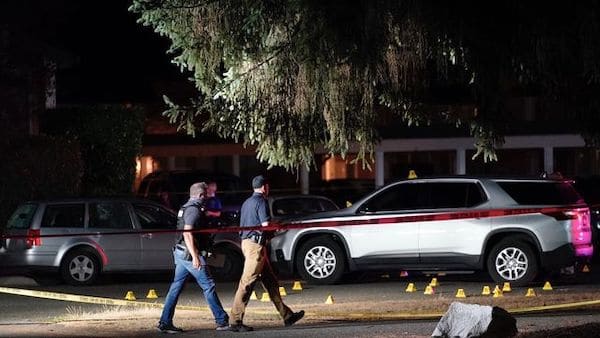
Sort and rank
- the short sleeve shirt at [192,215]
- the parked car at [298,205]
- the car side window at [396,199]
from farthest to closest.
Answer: the parked car at [298,205], the car side window at [396,199], the short sleeve shirt at [192,215]

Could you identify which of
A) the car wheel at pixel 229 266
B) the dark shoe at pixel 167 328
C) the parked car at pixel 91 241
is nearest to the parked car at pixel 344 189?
the car wheel at pixel 229 266

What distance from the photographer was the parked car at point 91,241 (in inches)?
771

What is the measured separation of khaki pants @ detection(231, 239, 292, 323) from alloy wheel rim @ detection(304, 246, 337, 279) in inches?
218

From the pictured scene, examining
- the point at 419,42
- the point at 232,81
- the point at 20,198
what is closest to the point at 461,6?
the point at 419,42

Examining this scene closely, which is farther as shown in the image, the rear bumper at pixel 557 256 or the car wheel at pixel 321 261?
the car wheel at pixel 321 261

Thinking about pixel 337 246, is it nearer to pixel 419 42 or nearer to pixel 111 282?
pixel 111 282

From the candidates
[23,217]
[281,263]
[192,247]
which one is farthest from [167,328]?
[23,217]

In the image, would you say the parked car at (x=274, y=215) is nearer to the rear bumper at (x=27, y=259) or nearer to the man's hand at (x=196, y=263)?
the rear bumper at (x=27, y=259)

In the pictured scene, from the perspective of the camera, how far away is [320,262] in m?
18.8

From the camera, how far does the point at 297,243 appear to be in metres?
19.0

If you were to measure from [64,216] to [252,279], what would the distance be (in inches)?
310

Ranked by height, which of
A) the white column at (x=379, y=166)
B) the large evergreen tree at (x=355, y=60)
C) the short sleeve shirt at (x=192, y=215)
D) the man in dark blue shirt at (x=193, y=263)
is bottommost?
the man in dark blue shirt at (x=193, y=263)

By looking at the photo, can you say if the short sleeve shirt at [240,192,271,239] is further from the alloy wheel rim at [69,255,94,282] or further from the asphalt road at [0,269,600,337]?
the alloy wheel rim at [69,255,94,282]

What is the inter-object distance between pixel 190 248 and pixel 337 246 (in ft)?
21.0
